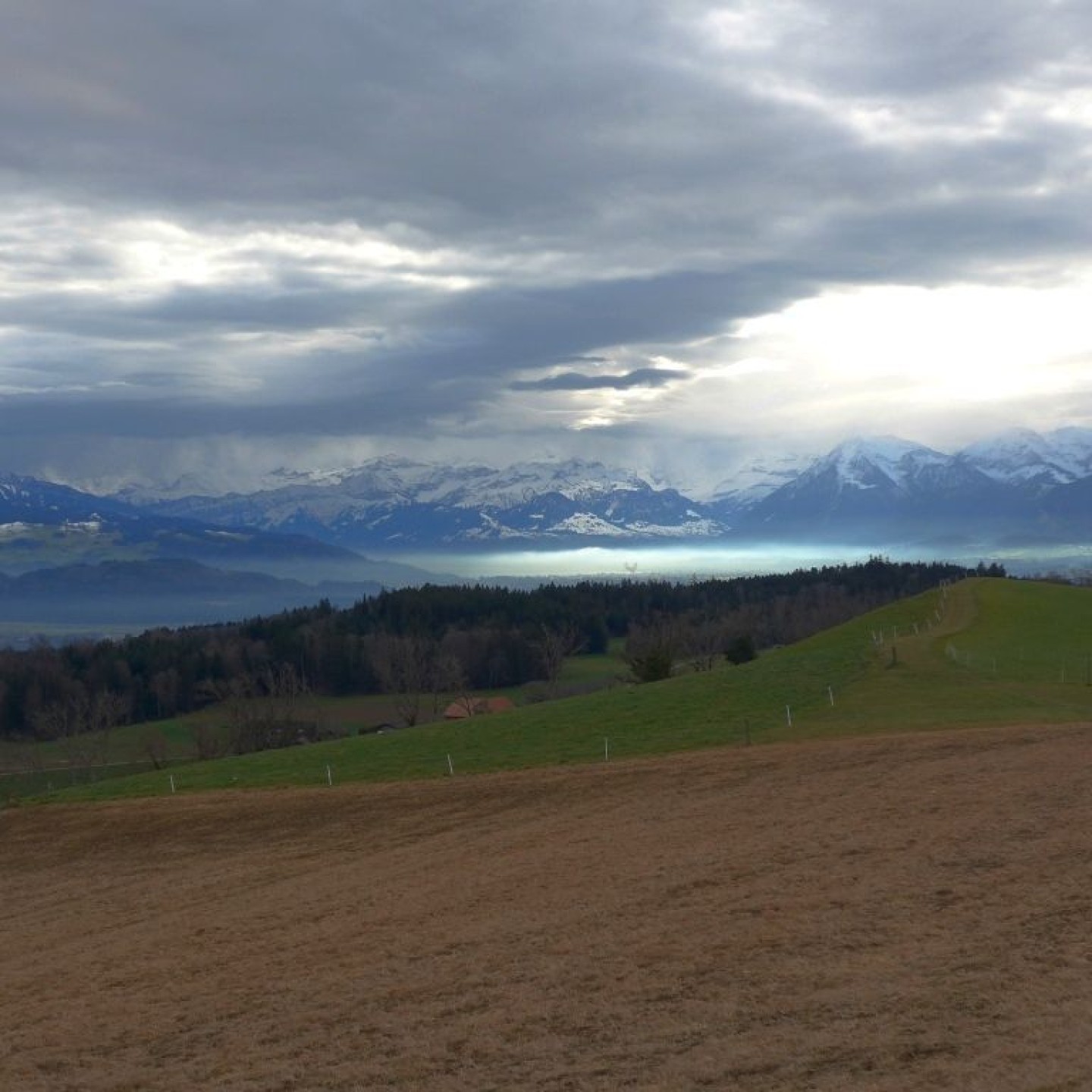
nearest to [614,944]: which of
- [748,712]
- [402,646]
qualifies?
[748,712]

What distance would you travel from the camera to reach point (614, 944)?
19.1m

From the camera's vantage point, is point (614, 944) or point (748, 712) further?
point (748, 712)

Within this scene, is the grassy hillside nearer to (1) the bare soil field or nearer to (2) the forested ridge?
(1) the bare soil field

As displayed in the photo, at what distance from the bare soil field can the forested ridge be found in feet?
248

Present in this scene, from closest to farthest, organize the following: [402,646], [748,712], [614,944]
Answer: [614,944] < [748,712] < [402,646]

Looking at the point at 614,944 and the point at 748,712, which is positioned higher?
the point at 748,712

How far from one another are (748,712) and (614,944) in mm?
30179

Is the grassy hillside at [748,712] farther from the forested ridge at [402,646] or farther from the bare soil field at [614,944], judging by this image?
the forested ridge at [402,646]

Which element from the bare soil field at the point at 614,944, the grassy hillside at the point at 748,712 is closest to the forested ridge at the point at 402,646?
the grassy hillside at the point at 748,712

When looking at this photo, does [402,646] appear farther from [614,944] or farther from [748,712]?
[614,944]

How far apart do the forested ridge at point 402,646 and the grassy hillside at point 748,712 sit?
156ft

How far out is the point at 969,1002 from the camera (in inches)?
573

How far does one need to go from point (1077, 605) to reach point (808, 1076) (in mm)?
76048

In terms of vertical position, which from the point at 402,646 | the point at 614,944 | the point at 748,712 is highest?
the point at 748,712
